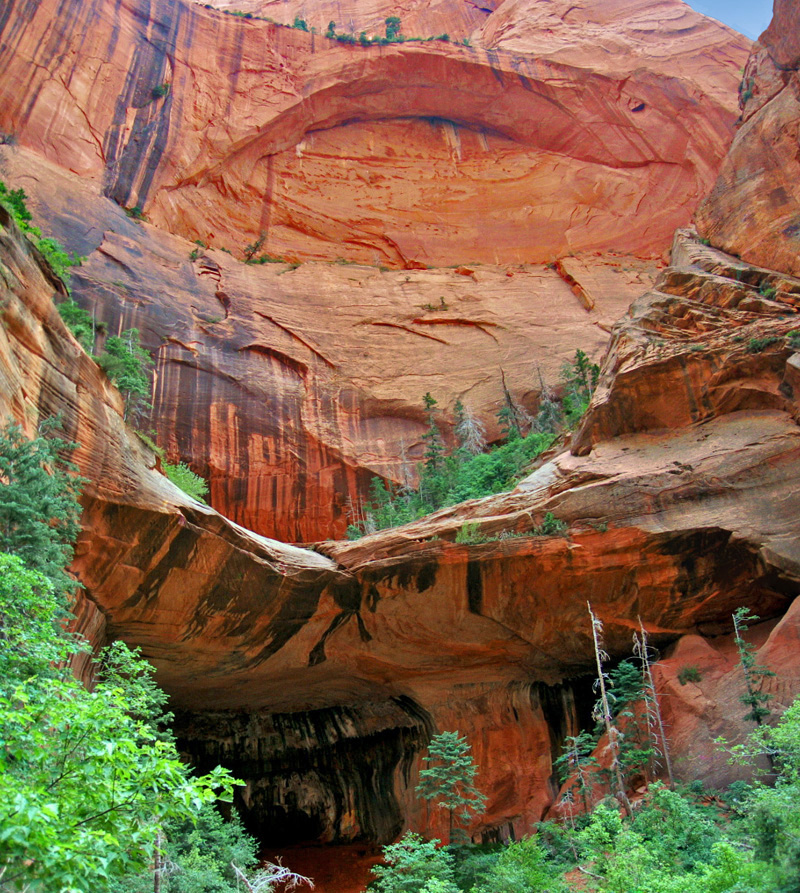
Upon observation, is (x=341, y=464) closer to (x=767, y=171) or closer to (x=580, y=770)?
(x=580, y=770)

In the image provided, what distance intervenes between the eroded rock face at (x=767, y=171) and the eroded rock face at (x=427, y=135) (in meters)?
16.6

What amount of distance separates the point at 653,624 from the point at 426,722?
7980 millimetres

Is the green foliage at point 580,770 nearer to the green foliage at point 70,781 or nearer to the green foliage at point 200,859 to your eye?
the green foliage at point 200,859

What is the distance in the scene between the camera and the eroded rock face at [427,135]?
41.7 metres

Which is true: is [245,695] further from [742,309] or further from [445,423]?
[742,309]

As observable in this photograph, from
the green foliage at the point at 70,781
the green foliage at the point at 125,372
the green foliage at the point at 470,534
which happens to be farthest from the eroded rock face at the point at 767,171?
the green foliage at the point at 70,781

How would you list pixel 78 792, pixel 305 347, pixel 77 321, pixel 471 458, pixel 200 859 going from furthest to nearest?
pixel 305 347, pixel 471 458, pixel 77 321, pixel 200 859, pixel 78 792

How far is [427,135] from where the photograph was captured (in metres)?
48.6

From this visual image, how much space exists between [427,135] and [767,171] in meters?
26.9

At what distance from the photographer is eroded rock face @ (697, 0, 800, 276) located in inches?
1011

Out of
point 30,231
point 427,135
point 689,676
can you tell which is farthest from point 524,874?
point 427,135

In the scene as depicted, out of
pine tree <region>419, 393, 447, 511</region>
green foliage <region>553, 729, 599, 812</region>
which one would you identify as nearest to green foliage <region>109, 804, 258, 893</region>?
green foliage <region>553, 729, 599, 812</region>

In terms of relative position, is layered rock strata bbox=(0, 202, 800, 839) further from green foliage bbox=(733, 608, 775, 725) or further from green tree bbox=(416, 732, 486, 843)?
green tree bbox=(416, 732, 486, 843)

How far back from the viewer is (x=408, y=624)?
2144 centimetres
